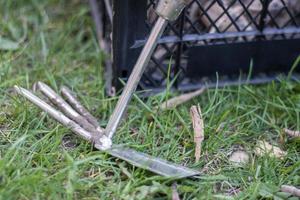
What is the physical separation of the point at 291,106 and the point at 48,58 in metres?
0.79

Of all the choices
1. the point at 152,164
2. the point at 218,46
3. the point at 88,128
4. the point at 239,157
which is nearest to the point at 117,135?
the point at 88,128

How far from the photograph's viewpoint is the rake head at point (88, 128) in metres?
1.35

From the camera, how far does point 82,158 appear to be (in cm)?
138

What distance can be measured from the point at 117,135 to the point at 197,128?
0.71ft

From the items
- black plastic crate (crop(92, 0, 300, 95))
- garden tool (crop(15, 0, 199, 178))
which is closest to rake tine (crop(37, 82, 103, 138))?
garden tool (crop(15, 0, 199, 178))

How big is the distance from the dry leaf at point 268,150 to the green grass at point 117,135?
0.06 ft

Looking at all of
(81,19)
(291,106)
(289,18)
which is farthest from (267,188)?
(81,19)

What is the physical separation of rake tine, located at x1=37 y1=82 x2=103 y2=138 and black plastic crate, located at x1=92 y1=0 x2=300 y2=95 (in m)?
0.20

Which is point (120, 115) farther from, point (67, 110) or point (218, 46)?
point (218, 46)

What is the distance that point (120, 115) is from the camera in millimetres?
1400

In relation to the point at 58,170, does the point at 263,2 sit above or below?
above

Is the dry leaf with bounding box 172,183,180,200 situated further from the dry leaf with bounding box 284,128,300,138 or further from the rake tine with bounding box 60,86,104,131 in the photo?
the dry leaf with bounding box 284,128,300,138

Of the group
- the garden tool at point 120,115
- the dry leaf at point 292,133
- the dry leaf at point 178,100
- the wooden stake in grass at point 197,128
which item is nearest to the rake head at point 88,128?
the garden tool at point 120,115

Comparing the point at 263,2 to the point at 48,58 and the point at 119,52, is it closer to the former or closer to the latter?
the point at 119,52
